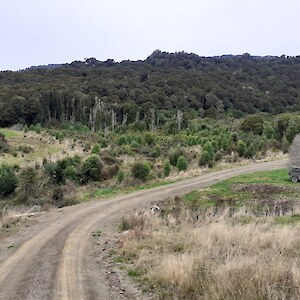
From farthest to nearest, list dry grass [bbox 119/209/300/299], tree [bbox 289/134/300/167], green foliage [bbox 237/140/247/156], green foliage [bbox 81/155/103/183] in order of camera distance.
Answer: green foliage [bbox 237/140/247/156], green foliage [bbox 81/155/103/183], tree [bbox 289/134/300/167], dry grass [bbox 119/209/300/299]

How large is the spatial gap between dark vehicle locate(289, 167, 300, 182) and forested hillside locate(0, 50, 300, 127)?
46.9 meters

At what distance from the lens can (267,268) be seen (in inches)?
280

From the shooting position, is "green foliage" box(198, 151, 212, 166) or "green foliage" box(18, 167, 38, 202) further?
"green foliage" box(198, 151, 212, 166)

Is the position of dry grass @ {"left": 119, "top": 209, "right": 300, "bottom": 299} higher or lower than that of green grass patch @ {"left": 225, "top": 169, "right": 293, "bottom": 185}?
higher

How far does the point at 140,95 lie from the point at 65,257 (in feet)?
285

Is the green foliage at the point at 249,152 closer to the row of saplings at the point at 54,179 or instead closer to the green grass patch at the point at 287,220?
the row of saplings at the point at 54,179

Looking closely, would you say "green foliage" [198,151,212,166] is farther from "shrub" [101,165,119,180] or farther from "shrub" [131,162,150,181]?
"shrub" [101,165,119,180]

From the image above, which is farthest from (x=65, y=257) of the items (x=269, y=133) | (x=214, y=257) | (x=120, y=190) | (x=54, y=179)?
(x=269, y=133)

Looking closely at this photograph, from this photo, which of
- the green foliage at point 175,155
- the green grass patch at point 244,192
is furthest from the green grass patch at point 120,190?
the green foliage at point 175,155

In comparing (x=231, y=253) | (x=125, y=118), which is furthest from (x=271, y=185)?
(x=125, y=118)

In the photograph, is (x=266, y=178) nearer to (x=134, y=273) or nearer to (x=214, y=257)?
(x=214, y=257)

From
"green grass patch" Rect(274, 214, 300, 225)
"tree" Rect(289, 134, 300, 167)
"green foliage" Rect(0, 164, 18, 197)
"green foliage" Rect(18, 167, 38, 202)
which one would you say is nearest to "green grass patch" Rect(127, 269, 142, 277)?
"green grass patch" Rect(274, 214, 300, 225)

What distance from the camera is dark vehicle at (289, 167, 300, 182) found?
73.1 ft

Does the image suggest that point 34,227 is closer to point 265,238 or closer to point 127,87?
point 265,238
